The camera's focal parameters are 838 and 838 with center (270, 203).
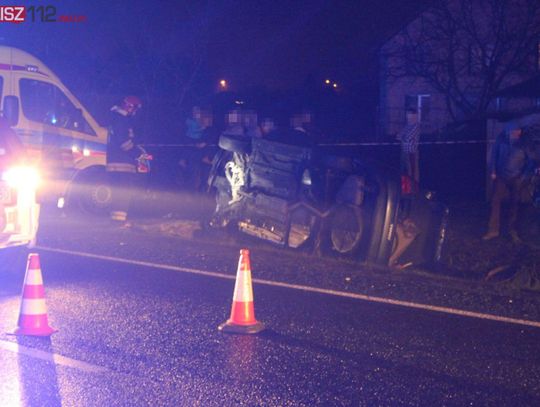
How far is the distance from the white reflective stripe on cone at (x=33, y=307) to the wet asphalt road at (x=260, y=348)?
0.80 ft

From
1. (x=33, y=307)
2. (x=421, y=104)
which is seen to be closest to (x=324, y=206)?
(x=33, y=307)

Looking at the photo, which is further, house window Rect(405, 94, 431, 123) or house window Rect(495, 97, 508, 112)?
house window Rect(405, 94, 431, 123)

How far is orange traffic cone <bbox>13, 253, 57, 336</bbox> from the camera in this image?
683 cm

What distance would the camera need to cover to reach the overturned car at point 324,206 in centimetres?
1068

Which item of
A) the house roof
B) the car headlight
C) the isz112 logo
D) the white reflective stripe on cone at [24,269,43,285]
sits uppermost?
the isz112 logo

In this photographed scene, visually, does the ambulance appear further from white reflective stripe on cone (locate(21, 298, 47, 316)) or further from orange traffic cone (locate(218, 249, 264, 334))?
orange traffic cone (locate(218, 249, 264, 334))

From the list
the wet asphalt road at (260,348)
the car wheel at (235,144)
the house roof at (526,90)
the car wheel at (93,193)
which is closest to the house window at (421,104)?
the house roof at (526,90)

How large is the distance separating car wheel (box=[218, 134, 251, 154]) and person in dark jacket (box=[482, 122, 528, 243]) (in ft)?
11.8

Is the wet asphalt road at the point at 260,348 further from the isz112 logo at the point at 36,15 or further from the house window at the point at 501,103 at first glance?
the isz112 logo at the point at 36,15

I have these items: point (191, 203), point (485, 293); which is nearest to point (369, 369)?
point (485, 293)

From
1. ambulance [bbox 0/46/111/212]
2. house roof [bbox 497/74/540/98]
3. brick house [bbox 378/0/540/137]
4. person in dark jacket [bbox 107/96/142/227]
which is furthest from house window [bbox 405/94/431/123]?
ambulance [bbox 0/46/111/212]

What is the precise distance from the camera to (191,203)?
16938 mm

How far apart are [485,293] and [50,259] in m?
5.46

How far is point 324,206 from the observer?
37.1ft
